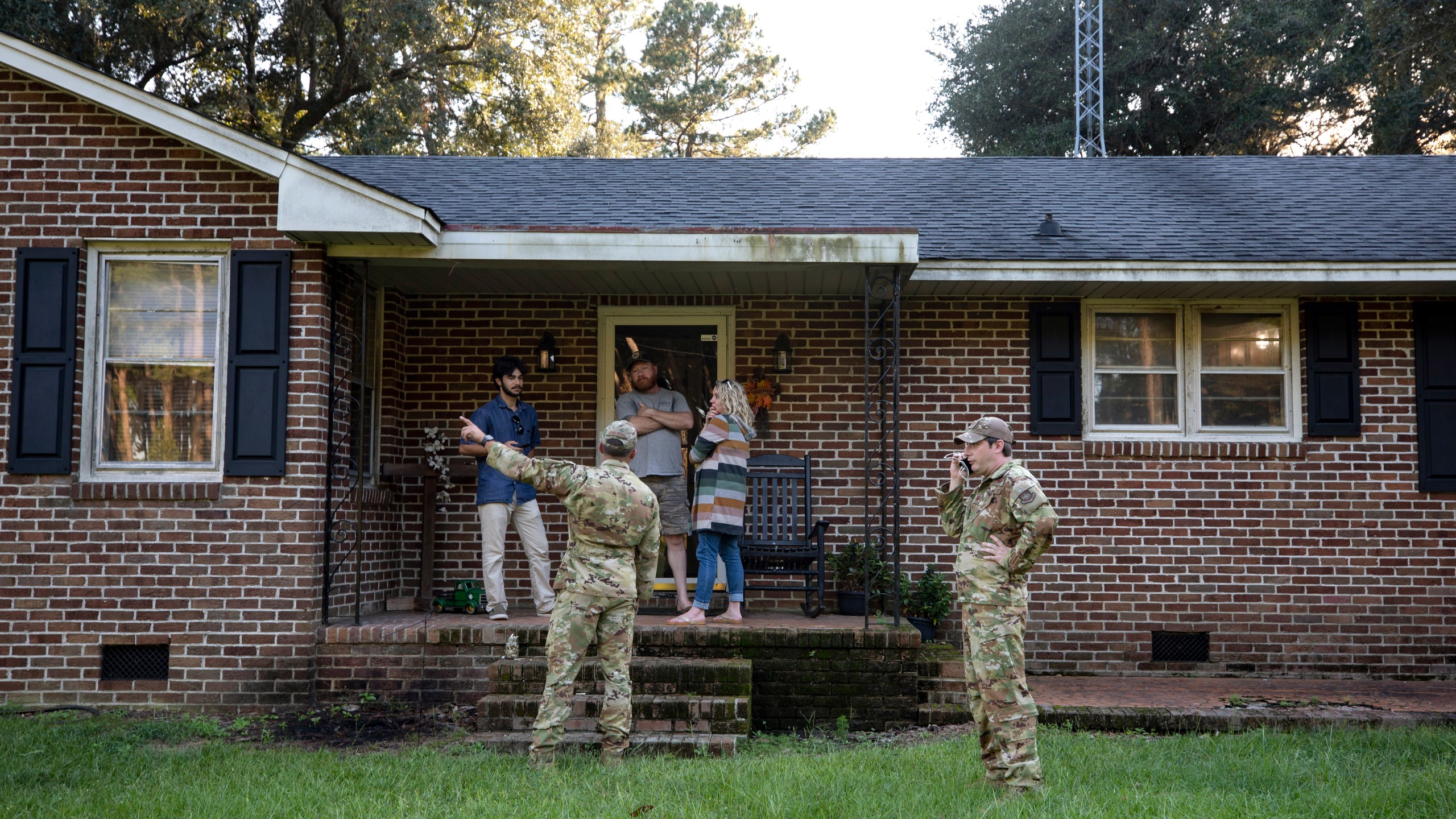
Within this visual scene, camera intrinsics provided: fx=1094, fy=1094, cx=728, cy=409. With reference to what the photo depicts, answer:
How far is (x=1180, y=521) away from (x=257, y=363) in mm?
6452

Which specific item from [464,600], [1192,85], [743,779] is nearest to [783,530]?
[464,600]

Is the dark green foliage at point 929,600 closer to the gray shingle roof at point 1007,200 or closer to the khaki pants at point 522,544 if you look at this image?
the gray shingle roof at point 1007,200

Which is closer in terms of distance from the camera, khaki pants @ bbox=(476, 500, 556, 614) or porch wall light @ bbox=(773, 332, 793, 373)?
khaki pants @ bbox=(476, 500, 556, 614)

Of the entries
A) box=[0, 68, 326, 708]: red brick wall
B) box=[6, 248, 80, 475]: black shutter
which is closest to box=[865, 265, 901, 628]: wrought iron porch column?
box=[0, 68, 326, 708]: red brick wall

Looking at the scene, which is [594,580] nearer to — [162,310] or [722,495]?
[722,495]

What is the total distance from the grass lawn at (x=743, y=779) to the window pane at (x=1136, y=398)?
2.87 m

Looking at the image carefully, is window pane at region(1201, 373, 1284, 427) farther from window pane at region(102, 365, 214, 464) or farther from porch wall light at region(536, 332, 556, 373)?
window pane at region(102, 365, 214, 464)

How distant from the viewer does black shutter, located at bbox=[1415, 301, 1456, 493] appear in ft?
26.1

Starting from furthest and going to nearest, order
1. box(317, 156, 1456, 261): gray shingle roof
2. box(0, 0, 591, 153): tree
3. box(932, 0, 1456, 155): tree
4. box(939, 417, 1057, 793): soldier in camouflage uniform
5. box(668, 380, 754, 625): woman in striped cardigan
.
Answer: box(932, 0, 1456, 155): tree → box(0, 0, 591, 153): tree → box(317, 156, 1456, 261): gray shingle roof → box(668, 380, 754, 625): woman in striped cardigan → box(939, 417, 1057, 793): soldier in camouflage uniform

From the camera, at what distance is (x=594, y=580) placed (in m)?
5.03

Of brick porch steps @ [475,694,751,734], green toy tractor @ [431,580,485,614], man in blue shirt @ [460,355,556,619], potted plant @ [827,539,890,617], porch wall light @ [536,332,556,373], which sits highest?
porch wall light @ [536,332,556,373]

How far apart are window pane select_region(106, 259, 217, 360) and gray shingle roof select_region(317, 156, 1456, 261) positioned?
66.9 inches

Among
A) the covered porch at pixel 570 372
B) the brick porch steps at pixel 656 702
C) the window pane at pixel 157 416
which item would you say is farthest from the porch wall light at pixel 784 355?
the window pane at pixel 157 416

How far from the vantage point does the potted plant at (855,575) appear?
7.66 metres
